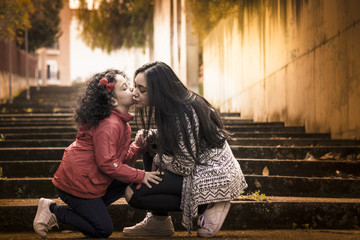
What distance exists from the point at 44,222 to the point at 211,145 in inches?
43.5

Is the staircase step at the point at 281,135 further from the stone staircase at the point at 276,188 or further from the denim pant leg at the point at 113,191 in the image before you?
the denim pant leg at the point at 113,191

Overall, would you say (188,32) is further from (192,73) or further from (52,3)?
(52,3)

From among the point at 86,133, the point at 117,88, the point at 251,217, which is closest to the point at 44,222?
the point at 86,133

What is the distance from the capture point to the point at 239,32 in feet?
37.4

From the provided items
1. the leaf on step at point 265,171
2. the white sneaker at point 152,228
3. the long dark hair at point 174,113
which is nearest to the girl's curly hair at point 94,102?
the long dark hair at point 174,113

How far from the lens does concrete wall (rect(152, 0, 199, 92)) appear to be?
1669 cm

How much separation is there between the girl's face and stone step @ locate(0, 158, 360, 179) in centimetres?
156

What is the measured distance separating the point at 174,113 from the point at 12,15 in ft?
29.8

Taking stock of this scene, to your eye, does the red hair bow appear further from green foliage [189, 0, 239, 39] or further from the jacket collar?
green foliage [189, 0, 239, 39]

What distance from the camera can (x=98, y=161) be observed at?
9.47ft

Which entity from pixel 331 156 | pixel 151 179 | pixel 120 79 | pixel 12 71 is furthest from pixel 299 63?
pixel 12 71

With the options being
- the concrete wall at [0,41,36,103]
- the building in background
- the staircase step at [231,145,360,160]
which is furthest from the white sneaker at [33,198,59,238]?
the building in background

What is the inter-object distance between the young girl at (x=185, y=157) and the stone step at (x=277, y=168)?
1.36 meters

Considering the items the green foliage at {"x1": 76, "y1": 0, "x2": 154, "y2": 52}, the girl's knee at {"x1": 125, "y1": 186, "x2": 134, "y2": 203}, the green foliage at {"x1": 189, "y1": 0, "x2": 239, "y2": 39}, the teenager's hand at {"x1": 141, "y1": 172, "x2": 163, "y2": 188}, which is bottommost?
the girl's knee at {"x1": 125, "y1": 186, "x2": 134, "y2": 203}
